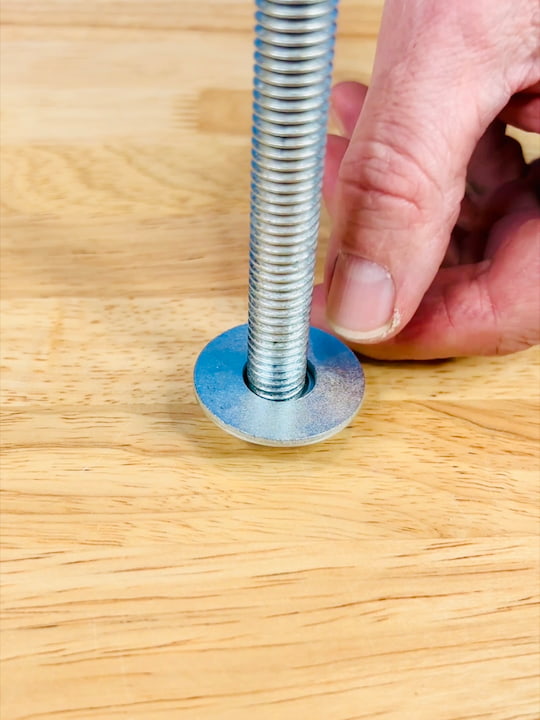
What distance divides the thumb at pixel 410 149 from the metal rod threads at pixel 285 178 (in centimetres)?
4

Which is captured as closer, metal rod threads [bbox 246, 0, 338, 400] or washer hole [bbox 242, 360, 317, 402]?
metal rod threads [bbox 246, 0, 338, 400]

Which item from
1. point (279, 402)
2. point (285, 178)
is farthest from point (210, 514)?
point (285, 178)

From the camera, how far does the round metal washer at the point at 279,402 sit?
43 centimetres

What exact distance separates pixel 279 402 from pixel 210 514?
7 centimetres

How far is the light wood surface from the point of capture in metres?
0.36

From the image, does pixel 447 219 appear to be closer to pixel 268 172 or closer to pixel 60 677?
pixel 268 172

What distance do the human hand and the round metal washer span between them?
0.02 m

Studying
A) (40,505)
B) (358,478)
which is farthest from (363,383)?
(40,505)

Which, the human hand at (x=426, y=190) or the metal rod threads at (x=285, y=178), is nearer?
the metal rod threads at (x=285, y=178)

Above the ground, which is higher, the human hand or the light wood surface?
the human hand

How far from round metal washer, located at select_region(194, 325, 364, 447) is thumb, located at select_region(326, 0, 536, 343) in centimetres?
3

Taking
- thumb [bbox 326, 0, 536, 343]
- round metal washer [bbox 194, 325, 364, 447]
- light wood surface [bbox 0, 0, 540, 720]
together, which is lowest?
light wood surface [bbox 0, 0, 540, 720]

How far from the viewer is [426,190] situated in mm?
441

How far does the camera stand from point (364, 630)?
1.24ft
